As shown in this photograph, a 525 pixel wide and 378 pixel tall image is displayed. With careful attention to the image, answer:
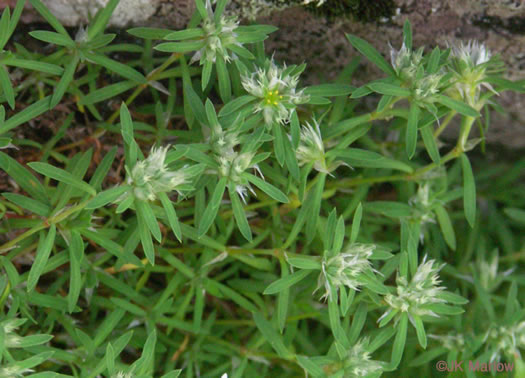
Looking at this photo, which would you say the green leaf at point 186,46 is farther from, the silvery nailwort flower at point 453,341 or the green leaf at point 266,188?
the silvery nailwort flower at point 453,341

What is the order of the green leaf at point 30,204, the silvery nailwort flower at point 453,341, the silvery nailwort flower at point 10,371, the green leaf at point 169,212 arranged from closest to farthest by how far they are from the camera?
the silvery nailwort flower at point 10,371 → the green leaf at point 169,212 → the green leaf at point 30,204 → the silvery nailwort flower at point 453,341

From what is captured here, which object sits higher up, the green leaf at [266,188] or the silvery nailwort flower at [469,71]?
the silvery nailwort flower at [469,71]

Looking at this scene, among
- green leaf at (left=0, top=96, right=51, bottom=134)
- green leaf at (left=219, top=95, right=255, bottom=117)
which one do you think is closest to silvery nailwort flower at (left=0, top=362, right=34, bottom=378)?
green leaf at (left=0, top=96, right=51, bottom=134)

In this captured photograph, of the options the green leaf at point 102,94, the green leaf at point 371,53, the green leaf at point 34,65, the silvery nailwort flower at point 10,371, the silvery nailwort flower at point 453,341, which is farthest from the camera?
the silvery nailwort flower at point 453,341

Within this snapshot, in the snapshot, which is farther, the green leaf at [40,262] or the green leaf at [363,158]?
the green leaf at [363,158]

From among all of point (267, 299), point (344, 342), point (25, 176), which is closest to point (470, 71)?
point (344, 342)

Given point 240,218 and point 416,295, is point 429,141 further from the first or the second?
point 240,218

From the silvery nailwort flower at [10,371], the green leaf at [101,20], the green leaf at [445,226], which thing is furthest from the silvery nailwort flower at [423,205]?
the silvery nailwort flower at [10,371]

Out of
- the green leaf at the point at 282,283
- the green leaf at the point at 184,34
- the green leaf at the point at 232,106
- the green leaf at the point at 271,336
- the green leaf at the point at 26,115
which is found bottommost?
the green leaf at the point at 271,336
